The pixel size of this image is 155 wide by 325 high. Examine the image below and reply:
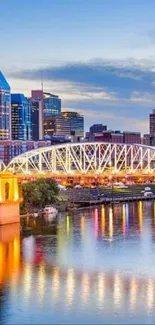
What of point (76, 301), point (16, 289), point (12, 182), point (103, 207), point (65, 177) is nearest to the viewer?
point (76, 301)

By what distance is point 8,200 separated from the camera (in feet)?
161

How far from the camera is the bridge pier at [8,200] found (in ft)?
157

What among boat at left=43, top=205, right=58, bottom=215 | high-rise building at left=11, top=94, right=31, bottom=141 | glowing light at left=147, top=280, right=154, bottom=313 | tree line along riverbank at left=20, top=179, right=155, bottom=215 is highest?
high-rise building at left=11, top=94, right=31, bottom=141

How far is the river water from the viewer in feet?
83.1

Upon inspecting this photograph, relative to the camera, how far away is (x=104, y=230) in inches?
1841

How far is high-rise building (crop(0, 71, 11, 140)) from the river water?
112321 mm

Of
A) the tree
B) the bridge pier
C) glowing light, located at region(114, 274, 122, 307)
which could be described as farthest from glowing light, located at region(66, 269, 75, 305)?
the tree

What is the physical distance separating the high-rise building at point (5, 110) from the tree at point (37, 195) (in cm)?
10027

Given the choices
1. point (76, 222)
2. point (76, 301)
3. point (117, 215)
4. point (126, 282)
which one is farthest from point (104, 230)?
point (76, 301)

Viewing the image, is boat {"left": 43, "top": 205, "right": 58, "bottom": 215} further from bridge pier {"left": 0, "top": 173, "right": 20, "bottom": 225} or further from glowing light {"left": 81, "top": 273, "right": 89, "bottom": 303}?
glowing light {"left": 81, "top": 273, "right": 89, "bottom": 303}

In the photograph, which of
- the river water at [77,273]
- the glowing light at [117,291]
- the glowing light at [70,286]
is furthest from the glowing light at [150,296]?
the glowing light at [70,286]

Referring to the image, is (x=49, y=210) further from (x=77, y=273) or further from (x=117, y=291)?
(x=117, y=291)

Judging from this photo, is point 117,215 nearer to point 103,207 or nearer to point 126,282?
point 103,207

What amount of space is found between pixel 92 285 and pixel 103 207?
39.9 meters
